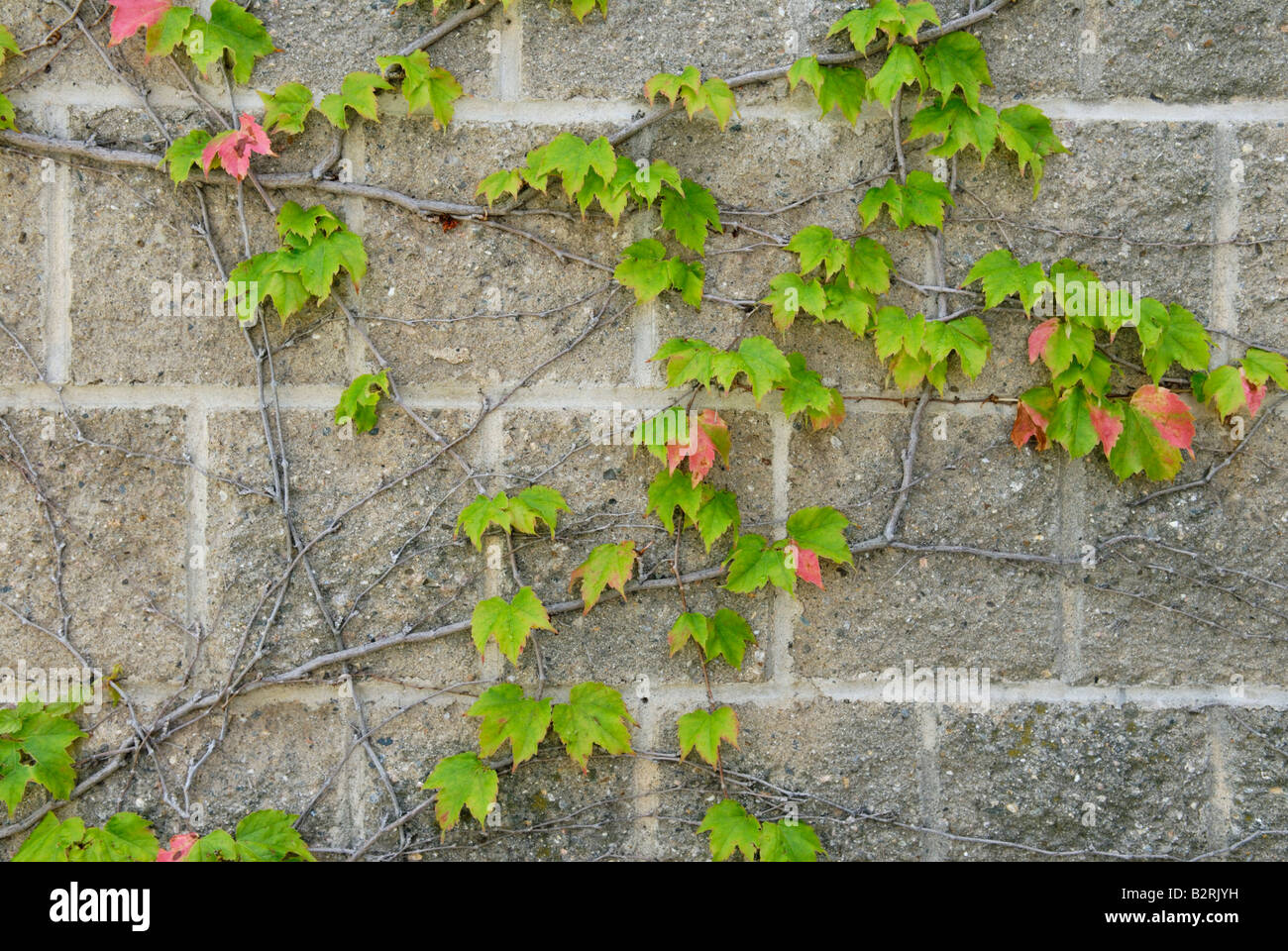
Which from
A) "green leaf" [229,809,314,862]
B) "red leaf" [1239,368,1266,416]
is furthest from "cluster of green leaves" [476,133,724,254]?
"green leaf" [229,809,314,862]

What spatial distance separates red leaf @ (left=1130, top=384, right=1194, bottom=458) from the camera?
1895 millimetres

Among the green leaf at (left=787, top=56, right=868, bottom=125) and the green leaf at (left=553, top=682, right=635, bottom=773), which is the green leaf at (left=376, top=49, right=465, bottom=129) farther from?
the green leaf at (left=553, top=682, right=635, bottom=773)

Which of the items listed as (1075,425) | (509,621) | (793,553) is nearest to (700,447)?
(793,553)

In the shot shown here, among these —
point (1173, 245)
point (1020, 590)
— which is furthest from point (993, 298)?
point (1020, 590)

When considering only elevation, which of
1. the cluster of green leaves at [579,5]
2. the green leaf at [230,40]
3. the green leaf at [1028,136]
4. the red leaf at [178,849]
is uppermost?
the cluster of green leaves at [579,5]

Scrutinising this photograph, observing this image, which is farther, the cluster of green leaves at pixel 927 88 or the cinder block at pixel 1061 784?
the cinder block at pixel 1061 784

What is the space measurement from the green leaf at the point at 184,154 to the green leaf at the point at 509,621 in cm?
102

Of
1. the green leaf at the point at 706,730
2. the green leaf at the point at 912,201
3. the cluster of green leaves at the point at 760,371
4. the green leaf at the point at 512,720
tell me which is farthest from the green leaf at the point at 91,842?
the green leaf at the point at 912,201

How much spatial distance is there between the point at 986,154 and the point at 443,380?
1.17 metres

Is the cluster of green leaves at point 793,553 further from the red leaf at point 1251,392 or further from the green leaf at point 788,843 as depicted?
the red leaf at point 1251,392

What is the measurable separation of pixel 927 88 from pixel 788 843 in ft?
5.05

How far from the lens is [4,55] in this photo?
1.87m

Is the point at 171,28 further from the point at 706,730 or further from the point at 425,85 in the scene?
the point at 706,730

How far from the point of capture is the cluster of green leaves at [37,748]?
73.0 inches
